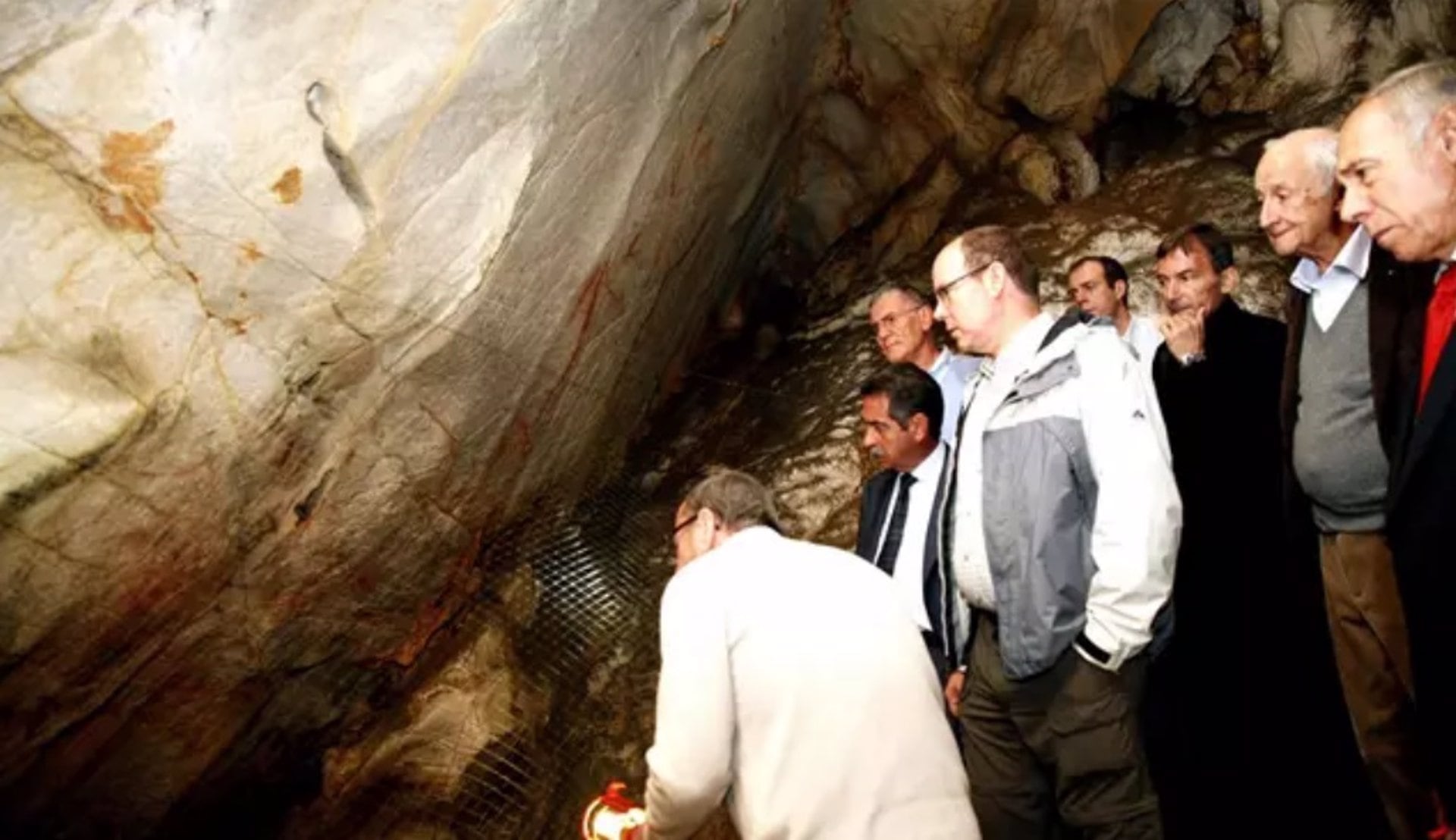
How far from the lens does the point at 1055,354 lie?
279cm

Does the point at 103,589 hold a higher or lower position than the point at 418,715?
higher

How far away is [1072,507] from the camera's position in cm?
268

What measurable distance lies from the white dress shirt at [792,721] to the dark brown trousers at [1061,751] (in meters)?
0.55

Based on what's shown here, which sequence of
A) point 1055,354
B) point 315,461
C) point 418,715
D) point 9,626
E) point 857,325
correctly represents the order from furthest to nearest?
point 857,325
point 418,715
point 315,461
point 9,626
point 1055,354

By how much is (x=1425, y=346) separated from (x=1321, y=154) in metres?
0.82

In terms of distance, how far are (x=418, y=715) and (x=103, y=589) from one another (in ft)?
5.30

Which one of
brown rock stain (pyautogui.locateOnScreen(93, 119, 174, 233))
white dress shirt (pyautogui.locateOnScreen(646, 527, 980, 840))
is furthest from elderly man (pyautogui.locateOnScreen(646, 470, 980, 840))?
brown rock stain (pyautogui.locateOnScreen(93, 119, 174, 233))

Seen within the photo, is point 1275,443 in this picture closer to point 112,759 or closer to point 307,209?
point 307,209

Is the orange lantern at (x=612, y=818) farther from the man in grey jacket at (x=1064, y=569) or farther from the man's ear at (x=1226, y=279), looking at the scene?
the man's ear at (x=1226, y=279)

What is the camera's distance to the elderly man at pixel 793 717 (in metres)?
2.14

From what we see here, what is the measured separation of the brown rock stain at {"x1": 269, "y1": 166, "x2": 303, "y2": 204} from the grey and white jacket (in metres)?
2.44

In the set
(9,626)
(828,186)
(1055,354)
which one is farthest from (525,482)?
(828,186)

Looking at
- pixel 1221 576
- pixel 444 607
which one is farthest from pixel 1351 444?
pixel 444 607

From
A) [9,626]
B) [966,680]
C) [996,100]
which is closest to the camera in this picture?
[966,680]
